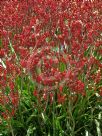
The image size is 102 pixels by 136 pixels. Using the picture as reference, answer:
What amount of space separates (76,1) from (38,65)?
160cm

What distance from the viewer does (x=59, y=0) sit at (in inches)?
195

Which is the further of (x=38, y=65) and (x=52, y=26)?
(x=52, y=26)

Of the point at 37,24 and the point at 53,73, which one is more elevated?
the point at 37,24

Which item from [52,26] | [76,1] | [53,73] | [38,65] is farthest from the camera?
[76,1]

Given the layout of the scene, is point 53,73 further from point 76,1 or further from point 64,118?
point 76,1

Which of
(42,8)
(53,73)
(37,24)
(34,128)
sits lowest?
(34,128)

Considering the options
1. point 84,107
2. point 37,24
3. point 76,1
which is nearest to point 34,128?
point 84,107

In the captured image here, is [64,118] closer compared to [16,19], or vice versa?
[64,118]

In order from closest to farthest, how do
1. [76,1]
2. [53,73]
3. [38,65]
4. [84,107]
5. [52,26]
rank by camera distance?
[53,73] < [38,65] < [84,107] < [52,26] < [76,1]

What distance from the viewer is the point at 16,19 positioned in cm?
438

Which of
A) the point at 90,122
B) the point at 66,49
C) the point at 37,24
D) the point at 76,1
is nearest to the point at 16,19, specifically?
the point at 37,24

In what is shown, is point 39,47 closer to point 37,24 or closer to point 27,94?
point 37,24

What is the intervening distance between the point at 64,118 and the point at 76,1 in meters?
1.84

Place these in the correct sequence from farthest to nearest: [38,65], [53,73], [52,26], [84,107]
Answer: [52,26] → [84,107] → [38,65] → [53,73]
